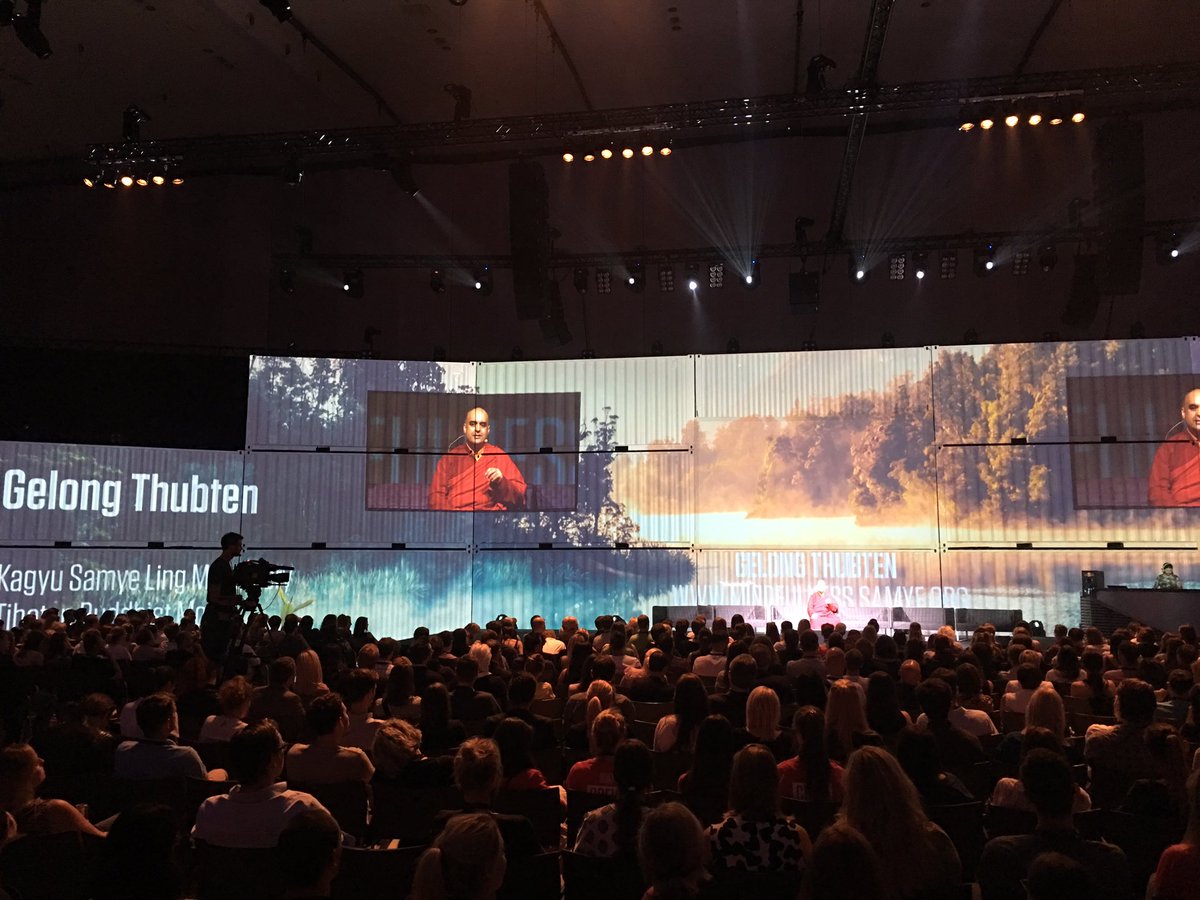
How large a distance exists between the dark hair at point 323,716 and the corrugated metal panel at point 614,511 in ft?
38.6

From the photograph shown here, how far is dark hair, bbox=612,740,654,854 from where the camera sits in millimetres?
3400

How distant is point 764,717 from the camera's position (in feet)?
16.1

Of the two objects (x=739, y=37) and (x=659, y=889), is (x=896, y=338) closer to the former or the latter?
(x=739, y=37)

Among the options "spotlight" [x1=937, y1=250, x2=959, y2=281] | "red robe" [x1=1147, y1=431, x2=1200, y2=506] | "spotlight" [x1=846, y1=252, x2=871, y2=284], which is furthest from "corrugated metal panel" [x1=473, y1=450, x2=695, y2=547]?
"red robe" [x1=1147, y1=431, x2=1200, y2=506]

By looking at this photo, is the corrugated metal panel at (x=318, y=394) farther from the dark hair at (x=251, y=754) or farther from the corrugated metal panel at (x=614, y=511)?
the dark hair at (x=251, y=754)

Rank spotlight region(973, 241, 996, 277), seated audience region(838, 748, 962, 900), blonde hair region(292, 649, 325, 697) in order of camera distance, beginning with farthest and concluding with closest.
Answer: spotlight region(973, 241, 996, 277) → blonde hair region(292, 649, 325, 697) → seated audience region(838, 748, 962, 900)

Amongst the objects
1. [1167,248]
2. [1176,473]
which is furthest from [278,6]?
[1176,473]

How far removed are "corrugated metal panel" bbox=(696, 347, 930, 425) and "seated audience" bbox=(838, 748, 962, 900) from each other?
43.7 ft

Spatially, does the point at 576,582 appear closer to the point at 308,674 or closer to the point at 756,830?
the point at 308,674

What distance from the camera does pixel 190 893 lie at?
3654 mm

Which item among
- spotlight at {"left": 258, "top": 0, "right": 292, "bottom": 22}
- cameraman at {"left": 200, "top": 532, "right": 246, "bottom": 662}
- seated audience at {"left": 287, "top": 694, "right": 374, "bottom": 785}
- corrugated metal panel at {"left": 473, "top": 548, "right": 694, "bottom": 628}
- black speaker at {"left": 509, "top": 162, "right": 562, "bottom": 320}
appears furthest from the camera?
corrugated metal panel at {"left": 473, "top": 548, "right": 694, "bottom": 628}

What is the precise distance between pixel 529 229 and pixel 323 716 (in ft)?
35.9

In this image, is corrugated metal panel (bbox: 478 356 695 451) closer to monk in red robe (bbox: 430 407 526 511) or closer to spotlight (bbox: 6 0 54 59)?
monk in red robe (bbox: 430 407 526 511)

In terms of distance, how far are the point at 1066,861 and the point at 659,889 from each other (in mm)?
1052
